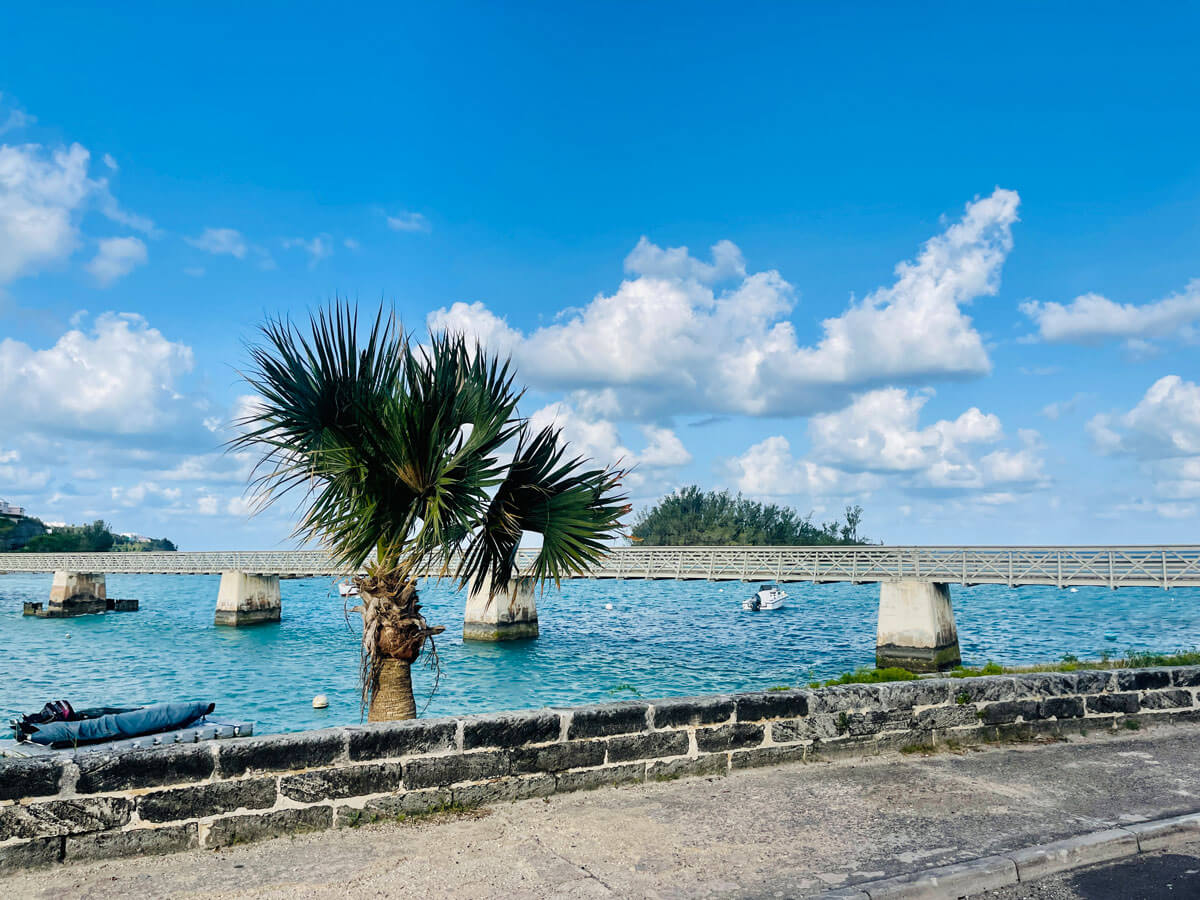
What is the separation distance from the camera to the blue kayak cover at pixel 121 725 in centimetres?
1848

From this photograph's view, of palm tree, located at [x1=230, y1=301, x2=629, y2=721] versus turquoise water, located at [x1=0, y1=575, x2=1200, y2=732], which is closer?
palm tree, located at [x1=230, y1=301, x2=629, y2=721]

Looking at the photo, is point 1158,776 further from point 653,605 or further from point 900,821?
point 653,605

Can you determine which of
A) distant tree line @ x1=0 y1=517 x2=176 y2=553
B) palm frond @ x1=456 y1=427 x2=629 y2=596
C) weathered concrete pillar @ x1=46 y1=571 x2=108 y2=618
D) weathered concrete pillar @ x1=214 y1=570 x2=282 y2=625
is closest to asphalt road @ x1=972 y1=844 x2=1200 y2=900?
palm frond @ x1=456 y1=427 x2=629 y2=596

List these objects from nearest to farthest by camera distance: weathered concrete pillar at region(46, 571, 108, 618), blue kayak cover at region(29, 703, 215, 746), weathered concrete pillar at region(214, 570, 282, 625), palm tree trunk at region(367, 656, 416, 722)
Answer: palm tree trunk at region(367, 656, 416, 722)
blue kayak cover at region(29, 703, 215, 746)
weathered concrete pillar at region(214, 570, 282, 625)
weathered concrete pillar at region(46, 571, 108, 618)

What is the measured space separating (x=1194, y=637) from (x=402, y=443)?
195ft

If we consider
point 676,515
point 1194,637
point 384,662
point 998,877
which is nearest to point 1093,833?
point 998,877

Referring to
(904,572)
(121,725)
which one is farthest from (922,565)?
(121,725)

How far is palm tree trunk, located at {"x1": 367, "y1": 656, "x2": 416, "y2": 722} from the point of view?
9078mm

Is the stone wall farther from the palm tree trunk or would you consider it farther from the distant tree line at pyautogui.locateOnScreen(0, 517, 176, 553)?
the distant tree line at pyautogui.locateOnScreen(0, 517, 176, 553)

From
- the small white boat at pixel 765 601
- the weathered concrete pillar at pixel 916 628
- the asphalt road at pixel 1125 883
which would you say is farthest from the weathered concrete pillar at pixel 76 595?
the asphalt road at pixel 1125 883

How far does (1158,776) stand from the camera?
23.1ft

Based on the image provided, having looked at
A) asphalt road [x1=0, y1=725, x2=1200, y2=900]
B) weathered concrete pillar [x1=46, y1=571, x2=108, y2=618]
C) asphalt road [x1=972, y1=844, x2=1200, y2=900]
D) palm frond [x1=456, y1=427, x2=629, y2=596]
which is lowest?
weathered concrete pillar [x1=46, y1=571, x2=108, y2=618]

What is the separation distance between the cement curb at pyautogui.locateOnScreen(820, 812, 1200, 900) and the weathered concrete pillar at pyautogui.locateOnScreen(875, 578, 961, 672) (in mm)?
31325

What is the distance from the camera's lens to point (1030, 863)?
5.09m
